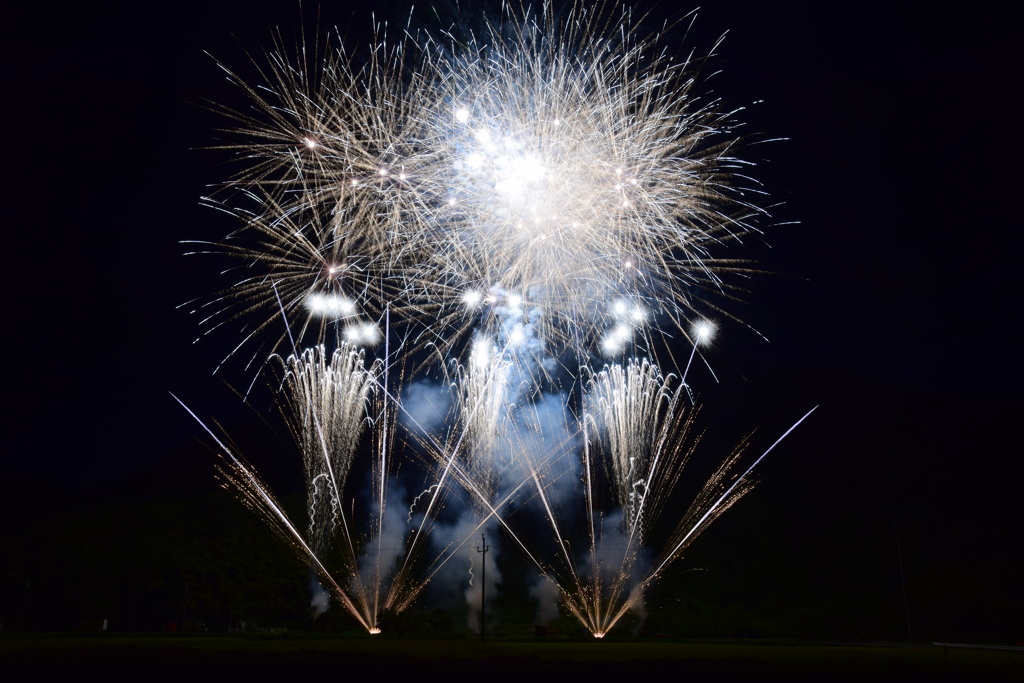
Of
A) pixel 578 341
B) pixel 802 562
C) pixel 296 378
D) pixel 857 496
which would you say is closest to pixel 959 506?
pixel 857 496

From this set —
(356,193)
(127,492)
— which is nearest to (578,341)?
(356,193)

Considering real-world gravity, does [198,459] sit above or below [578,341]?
above

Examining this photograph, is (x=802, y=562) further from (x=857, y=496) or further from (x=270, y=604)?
(x=270, y=604)

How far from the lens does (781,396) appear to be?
131250 millimetres

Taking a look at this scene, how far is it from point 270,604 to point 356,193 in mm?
42586

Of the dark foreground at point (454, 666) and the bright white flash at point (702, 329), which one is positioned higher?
the bright white flash at point (702, 329)

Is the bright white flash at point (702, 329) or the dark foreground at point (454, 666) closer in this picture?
the dark foreground at point (454, 666)

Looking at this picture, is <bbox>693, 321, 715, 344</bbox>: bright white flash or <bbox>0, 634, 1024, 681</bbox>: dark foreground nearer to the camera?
<bbox>0, 634, 1024, 681</bbox>: dark foreground

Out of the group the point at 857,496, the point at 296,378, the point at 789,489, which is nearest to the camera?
the point at 296,378

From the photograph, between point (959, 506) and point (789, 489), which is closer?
point (959, 506)

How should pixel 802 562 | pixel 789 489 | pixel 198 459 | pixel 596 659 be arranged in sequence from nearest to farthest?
pixel 596 659 < pixel 802 562 < pixel 789 489 < pixel 198 459

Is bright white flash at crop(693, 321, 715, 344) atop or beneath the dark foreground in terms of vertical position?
atop

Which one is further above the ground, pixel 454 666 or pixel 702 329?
pixel 702 329

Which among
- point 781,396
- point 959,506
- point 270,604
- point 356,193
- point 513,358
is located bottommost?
point 270,604
